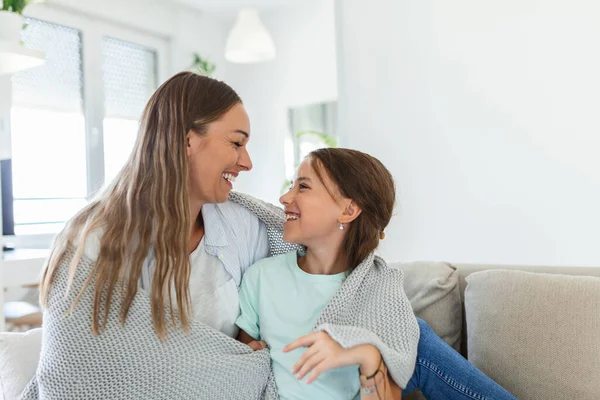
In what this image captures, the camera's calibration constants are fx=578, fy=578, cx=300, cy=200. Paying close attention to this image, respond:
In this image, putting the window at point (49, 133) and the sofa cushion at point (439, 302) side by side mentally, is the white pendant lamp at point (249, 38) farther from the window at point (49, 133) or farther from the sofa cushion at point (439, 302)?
the sofa cushion at point (439, 302)

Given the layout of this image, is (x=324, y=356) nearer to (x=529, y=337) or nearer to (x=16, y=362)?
(x=529, y=337)

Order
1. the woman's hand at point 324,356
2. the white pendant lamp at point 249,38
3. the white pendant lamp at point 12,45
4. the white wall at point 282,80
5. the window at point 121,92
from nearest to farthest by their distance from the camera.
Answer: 1. the woman's hand at point 324,356
2. the white pendant lamp at point 12,45
3. the white pendant lamp at point 249,38
4. the window at point 121,92
5. the white wall at point 282,80

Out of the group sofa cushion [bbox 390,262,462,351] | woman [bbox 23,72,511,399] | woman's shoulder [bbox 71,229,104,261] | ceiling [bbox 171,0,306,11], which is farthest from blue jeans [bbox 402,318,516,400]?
ceiling [bbox 171,0,306,11]

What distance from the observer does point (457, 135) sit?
245cm

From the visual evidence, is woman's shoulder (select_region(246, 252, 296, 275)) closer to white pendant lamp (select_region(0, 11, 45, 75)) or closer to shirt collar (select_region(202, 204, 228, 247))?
shirt collar (select_region(202, 204, 228, 247))

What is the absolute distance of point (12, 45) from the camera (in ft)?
7.61

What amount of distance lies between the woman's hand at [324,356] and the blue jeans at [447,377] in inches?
10.9

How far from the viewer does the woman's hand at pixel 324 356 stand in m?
1.05

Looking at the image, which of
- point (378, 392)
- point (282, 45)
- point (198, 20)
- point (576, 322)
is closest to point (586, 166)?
point (576, 322)

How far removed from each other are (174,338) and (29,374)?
37cm

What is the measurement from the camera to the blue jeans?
4.26 ft

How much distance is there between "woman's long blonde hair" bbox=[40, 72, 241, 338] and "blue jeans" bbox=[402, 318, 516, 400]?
21.8 inches

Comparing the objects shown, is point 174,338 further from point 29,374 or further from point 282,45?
point 282,45

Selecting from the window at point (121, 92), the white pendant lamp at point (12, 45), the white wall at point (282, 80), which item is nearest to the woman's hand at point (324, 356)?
the white pendant lamp at point (12, 45)
